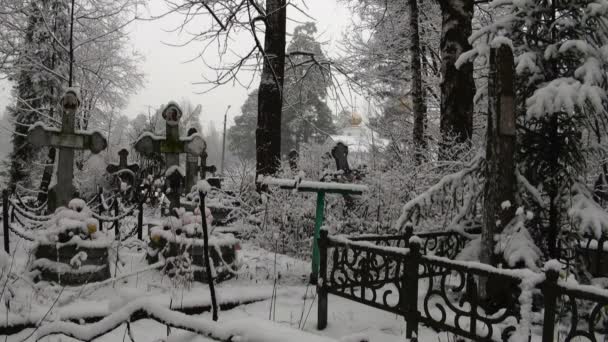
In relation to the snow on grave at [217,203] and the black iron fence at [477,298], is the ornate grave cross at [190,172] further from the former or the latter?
the black iron fence at [477,298]

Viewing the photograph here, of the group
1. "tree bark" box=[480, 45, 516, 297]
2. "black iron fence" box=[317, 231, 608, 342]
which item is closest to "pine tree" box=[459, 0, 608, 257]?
"tree bark" box=[480, 45, 516, 297]

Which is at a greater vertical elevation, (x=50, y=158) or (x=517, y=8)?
(x=517, y=8)

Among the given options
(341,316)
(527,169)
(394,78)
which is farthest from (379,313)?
(394,78)

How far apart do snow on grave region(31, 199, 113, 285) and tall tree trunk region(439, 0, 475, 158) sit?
5513 mm

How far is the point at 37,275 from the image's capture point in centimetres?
553

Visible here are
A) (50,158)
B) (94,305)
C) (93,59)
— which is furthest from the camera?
(93,59)

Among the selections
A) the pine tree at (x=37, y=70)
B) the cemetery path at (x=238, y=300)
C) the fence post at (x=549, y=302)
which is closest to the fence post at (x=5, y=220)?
the cemetery path at (x=238, y=300)

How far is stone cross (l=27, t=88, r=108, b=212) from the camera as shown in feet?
22.9

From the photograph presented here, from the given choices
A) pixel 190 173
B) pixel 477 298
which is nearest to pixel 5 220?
pixel 190 173

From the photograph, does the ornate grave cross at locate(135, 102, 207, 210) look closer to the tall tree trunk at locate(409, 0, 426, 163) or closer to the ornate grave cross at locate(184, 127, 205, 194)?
the ornate grave cross at locate(184, 127, 205, 194)

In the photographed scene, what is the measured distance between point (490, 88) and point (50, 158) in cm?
1463

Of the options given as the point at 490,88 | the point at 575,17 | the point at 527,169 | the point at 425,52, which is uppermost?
the point at 425,52

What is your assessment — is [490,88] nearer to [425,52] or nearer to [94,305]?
[94,305]

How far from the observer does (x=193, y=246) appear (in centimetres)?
596
